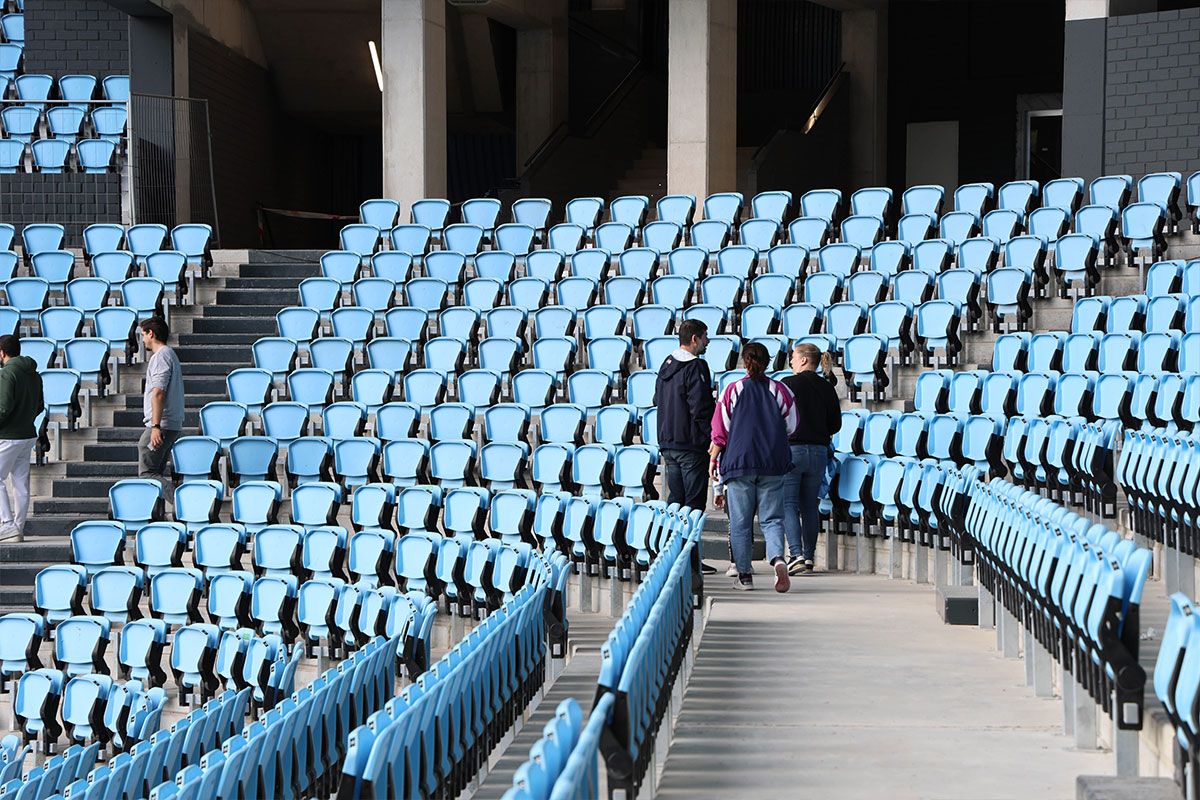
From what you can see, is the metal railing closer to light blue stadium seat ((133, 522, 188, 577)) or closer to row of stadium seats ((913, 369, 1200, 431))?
light blue stadium seat ((133, 522, 188, 577))

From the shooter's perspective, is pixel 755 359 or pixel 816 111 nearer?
pixel 755 359

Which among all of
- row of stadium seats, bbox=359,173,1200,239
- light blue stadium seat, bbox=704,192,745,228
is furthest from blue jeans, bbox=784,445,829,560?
light blue stadium seat, bbox=704,192,745,228

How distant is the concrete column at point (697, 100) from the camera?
1436 cm

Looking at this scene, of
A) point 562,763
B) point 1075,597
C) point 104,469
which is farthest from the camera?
point 104,469

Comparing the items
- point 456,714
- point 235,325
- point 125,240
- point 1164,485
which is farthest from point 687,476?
point 125,240

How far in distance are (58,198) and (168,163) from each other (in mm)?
1142

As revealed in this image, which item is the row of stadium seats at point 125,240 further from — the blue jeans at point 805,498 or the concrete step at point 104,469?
the blue jeans at point 805,498

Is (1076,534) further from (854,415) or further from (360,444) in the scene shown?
(360,444)

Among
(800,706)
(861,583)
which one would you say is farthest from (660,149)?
(800,706)

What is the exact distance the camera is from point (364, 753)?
3447 millimetres

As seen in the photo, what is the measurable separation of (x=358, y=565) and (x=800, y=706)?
134 inches

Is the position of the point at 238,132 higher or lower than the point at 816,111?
lower

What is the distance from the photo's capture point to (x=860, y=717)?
449 centimetres

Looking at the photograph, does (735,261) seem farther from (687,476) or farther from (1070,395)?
(687,476)
